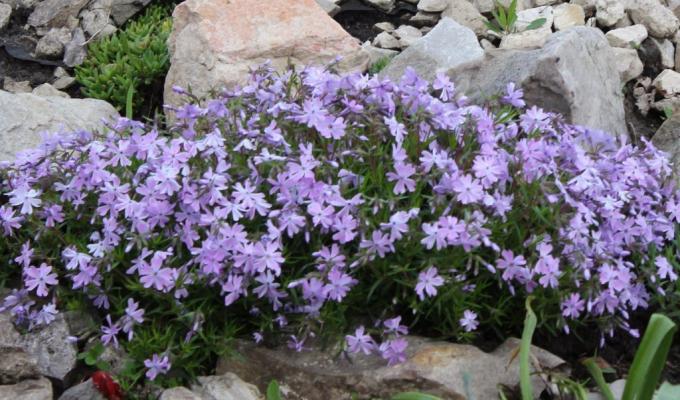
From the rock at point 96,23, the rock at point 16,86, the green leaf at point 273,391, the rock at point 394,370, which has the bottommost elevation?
the rock at point 16,86

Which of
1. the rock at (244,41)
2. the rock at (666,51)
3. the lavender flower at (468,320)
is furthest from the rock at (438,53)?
the lavender flower at (468,320)

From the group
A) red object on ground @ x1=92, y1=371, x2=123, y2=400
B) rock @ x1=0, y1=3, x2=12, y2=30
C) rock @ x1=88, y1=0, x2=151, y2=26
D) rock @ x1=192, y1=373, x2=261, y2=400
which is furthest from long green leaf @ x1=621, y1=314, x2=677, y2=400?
rock @ x1=0, y1=3, x2=12, y2=30

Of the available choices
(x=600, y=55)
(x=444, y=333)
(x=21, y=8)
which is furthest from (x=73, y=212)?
(x=21, y=8)

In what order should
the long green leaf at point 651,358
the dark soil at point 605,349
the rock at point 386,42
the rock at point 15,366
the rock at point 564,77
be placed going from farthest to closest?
1. the rock at point 386,42
2. the rock at point 564,77
3. the dark soil at point 605,349
4. the rock at point 15,366
5. the long green leaf at point 651,358

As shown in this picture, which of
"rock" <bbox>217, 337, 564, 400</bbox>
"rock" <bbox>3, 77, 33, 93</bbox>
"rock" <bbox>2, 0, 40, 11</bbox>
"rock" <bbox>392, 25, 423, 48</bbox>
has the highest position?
"rock" <bbox>217, 337, 564, 400</bbox>

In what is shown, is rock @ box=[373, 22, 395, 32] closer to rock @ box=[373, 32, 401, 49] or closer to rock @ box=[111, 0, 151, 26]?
rock @ box=[373, 32, 401, 49]

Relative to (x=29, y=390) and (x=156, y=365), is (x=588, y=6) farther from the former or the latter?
(x=29, y=390)

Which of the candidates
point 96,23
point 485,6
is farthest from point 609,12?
point 96,23

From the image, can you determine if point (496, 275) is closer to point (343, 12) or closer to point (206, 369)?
point (206, 369)

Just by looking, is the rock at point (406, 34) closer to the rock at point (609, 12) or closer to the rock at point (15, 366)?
the rock at point (609, 12)
